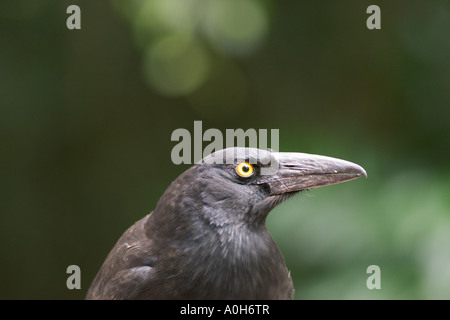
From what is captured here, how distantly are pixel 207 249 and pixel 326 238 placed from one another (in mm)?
1736

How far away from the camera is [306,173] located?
2301 millimetres

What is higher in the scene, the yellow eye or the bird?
the yellow eye

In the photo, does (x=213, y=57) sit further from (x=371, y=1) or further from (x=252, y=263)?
(x=252, y=263)

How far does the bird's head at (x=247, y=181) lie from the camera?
226 centimetres

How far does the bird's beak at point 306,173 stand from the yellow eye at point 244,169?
6cm

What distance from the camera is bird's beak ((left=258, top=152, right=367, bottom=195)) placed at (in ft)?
7.42

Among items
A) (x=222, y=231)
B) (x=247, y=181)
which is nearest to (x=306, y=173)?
(x=247, y=181)

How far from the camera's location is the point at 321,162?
7.53 ft

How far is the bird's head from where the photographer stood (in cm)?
226

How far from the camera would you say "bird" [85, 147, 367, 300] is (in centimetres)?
222

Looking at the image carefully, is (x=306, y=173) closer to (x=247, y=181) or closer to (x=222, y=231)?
(x=247, y=181)
